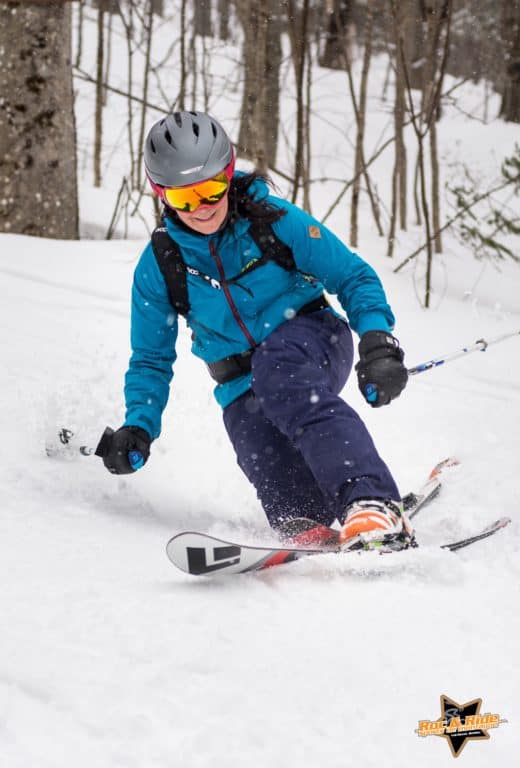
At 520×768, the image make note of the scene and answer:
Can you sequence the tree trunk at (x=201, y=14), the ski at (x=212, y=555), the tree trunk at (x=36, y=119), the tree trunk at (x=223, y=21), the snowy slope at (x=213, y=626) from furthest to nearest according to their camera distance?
the tree trunk at (x=223, y=21) → the tree trunk at (x=201, y=14) → the tree trunk at (x=36, y=119) → the ski at (x=212, y=555) → the snowy slope at (x=213, y=626)

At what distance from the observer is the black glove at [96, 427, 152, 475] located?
8.71ft

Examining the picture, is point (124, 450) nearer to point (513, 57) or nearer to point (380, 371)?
point (380, 371)

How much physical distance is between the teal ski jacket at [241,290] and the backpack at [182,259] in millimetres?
15

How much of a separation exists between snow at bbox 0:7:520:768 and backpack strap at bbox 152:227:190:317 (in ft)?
2.66

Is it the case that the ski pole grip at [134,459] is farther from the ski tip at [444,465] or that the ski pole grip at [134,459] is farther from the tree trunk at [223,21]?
the tree trunk at [223,21]

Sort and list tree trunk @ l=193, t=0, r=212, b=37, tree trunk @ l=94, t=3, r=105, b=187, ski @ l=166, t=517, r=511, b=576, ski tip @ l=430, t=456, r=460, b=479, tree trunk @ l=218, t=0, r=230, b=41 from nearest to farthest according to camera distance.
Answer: ski @ l=166, t=517, r=511, b=576 → ski tip @ l=430, t=456, r=460, b=479 → tree trunk @ l=94, t=3, r=105, b=187 → tree trunk @ l=193, t=0, r=212, b=37 → tree trunk @ l=218, t=0, r=230, b=41

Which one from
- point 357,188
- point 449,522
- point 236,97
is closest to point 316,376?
point 449,522

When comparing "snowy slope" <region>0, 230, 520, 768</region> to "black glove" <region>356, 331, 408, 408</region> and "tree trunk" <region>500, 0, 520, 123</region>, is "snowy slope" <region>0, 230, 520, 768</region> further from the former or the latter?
"tree trunk" <region>500, 0, 520, 123</region>

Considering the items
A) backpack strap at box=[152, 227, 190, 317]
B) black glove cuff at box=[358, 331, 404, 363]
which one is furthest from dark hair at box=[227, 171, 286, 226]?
black glove cuff at box=[358, 331, 404, 363]

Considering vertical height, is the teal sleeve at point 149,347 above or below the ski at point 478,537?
above

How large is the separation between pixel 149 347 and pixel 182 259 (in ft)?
1.23

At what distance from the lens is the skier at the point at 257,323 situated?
2506 millimetres

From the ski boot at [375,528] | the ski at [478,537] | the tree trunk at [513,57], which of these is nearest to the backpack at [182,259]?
the ski boot at [375,528]

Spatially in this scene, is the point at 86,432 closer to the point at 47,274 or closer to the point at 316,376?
the point at 316,376
